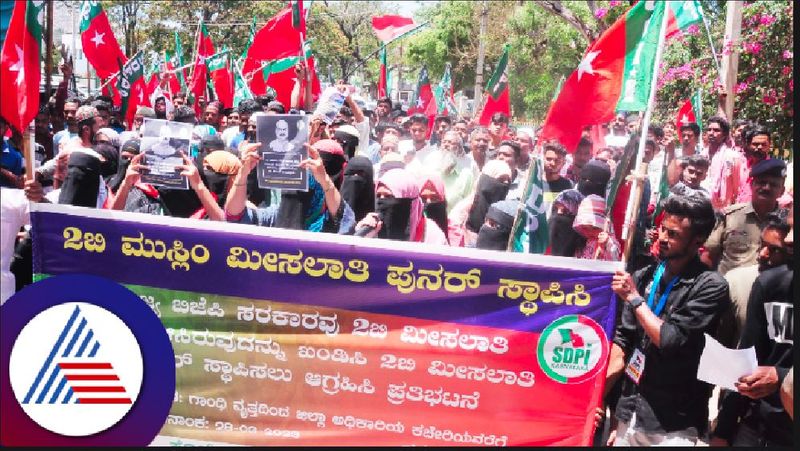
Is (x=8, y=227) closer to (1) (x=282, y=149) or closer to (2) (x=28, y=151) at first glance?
(2) (x=28, y=151)

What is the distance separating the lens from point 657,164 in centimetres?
866

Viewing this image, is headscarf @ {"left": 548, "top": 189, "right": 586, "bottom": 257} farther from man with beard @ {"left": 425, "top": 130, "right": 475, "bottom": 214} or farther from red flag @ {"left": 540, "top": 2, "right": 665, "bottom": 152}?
man with beard @ {"left": 425, "top": 130, "right": 475, "bottom": 214}

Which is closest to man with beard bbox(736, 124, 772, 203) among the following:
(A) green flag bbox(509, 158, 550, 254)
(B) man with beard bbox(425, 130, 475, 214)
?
(B) man with beard bbox(425, 130, 475, 214)

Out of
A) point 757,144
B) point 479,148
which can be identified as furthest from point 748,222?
point 479,148

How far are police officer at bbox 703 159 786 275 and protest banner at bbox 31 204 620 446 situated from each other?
8.04 feet

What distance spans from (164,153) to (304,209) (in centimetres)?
90

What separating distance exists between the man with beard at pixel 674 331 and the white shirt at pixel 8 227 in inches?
114

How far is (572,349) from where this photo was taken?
387 cm

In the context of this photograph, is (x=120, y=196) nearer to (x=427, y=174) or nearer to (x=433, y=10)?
(x=427, y=174)

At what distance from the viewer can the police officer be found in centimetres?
568

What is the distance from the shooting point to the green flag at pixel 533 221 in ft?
15.8

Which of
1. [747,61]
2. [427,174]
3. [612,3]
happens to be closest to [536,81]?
[612,3]

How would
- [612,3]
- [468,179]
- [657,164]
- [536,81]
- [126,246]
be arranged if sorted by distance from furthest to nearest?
1. [536,81]
2. [612,3]
3. [657,164]
4. [468,179]
5. [126,246]

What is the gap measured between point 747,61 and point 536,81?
2570 centimetres
